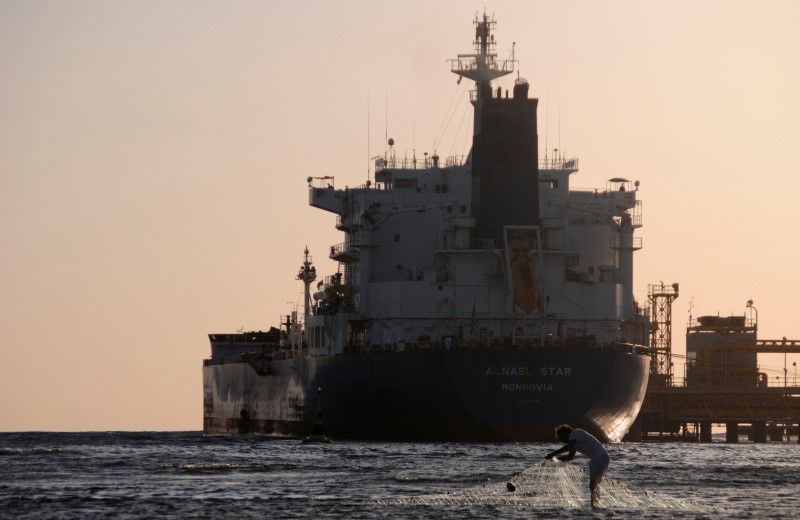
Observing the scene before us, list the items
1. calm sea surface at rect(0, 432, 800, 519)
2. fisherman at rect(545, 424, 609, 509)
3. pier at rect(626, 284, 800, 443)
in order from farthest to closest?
1. pier at rect(626, 284, 800, 443)
2. calm sea surface at rect(0, 432, 800, 519)
3. fisherman at rect(545, 424, 609, 509)

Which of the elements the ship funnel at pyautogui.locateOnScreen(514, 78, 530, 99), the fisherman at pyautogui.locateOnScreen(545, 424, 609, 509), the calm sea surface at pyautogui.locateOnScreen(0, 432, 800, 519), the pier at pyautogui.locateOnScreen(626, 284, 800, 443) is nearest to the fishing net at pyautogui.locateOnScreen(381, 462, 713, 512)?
the calm sea surface at pyautogui.locateOnScreen(0, 432, 800, 519)

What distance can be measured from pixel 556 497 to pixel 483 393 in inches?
1233

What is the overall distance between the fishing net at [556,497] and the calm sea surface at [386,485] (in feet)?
0.15

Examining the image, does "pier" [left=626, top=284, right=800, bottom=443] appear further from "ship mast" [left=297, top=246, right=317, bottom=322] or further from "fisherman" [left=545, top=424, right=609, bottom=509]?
"fisherman" [left=545, top=424, right=609, bottom=509]

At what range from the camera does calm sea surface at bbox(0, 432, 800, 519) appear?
1556 inches

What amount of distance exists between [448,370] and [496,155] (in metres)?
12.5

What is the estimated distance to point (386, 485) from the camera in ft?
155

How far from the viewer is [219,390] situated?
124938 mm

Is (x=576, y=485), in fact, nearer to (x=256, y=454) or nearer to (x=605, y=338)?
(x=256, y=454)

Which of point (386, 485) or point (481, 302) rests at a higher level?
point (481, 302)

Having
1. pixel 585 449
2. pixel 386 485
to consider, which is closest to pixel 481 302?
pixel 386 485

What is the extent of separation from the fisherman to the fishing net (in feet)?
5.78

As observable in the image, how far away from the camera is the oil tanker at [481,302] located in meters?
73.8

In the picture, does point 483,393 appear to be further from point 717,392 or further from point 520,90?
point 717,392
